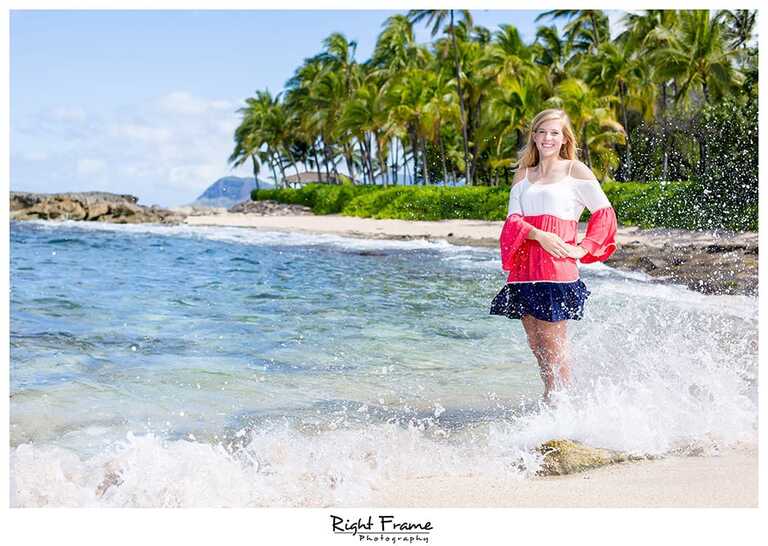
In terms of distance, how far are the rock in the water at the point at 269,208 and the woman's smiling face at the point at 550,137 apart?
2904 centimetres

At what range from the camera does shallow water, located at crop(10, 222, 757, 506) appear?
3648 millimetres

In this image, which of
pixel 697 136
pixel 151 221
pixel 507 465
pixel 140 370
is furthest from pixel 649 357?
pixel 151 221

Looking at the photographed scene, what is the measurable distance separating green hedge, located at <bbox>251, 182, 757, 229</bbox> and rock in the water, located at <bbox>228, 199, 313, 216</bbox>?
803 millimetres

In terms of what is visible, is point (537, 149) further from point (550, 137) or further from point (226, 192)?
point (226, 192)

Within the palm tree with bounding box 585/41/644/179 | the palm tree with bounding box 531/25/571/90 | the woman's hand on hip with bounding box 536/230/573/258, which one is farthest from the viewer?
the palm tree with bounding box 531/25/571/90

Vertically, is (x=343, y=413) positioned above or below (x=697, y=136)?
below

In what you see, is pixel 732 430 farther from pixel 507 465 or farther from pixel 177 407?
pixel 177 407

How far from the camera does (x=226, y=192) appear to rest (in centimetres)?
4075

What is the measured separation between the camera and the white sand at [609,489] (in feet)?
10.4

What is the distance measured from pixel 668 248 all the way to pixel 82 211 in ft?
79.9

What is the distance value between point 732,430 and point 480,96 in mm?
23309

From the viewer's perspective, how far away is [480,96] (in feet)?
86.0
